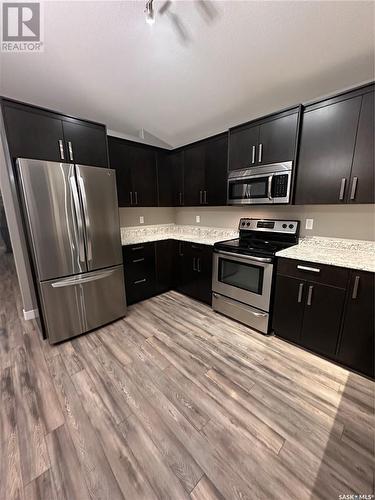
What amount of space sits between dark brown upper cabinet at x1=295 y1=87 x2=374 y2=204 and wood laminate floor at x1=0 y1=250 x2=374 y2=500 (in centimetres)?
160

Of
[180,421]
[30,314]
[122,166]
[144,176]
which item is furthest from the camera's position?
[144,176]

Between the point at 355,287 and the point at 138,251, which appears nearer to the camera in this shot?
the point at 355,287

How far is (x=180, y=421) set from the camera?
134 cm

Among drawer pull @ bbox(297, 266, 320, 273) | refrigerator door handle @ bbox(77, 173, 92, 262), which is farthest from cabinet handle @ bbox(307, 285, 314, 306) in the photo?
refrigerator door handle @ bbox(77, 173, 92, 262)

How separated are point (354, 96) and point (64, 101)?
2885 mm

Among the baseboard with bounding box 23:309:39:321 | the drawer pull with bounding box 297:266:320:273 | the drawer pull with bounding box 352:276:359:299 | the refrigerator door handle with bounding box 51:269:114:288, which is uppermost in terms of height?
the drawer pull with bounding box 297:266:320:273

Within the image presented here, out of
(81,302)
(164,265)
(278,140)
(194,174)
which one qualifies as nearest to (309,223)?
(278,140)

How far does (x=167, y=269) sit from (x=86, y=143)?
2.03 m

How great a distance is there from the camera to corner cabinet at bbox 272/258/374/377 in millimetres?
1562

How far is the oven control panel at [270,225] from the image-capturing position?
7.55 feet

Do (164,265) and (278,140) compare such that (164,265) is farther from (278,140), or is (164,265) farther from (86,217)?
(278,140)

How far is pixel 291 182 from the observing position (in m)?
2.03

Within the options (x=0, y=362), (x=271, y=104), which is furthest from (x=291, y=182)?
(x=0, y=362)

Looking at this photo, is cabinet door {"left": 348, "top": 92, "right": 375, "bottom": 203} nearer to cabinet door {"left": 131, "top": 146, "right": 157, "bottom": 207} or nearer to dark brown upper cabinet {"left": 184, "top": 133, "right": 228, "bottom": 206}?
dark brown upper cabinet {"left": 184, "top": 133, "right": 228, "bottom": 206}
